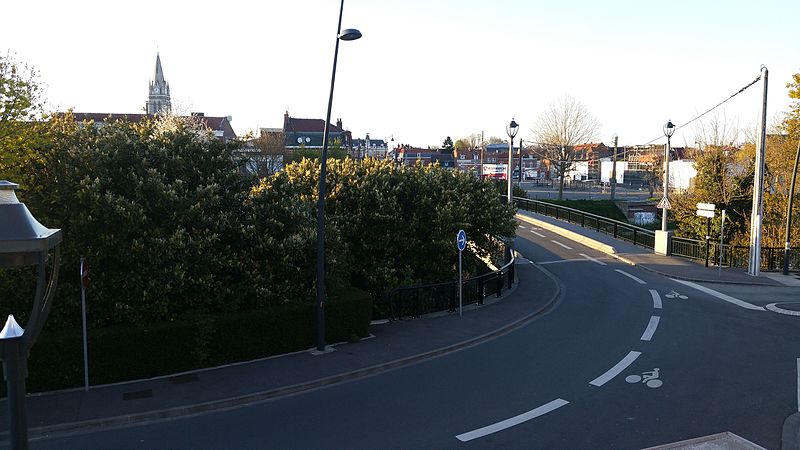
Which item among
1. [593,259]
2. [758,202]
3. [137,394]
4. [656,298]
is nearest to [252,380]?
[137,394]

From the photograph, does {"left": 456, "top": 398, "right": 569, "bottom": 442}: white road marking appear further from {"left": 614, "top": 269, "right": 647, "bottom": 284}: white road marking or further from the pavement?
{"left": 614, "top": 269, "right": 647, "bottom": 284}: white road marking

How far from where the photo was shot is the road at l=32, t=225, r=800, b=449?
804cm

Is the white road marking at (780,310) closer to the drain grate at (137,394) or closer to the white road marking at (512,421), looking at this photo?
the white road marking at (512,421)

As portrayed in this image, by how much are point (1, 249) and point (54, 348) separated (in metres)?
6.83

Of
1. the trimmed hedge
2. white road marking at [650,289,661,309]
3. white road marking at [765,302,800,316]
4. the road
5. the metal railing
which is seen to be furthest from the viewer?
the metal railing

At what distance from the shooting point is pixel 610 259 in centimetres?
2648

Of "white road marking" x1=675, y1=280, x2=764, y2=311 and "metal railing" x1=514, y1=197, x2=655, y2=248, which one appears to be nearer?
"white road marking" x1=675, y1=280, x2=764, y2=311

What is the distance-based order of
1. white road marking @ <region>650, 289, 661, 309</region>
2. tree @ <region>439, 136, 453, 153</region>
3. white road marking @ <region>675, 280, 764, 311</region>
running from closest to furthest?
white road marking @ <region>675, 280, 764, 311</region>, white road marking @ <region>650, 289, 661, 309</region>, tree @ <region>439, 136, 453, 153</region>

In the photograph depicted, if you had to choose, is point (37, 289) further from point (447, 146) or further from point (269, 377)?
point (447, 146)

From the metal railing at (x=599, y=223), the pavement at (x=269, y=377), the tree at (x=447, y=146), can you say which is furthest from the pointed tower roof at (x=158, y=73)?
the pavement at (x=269, y=377)

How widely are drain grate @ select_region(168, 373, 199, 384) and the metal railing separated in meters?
18.8

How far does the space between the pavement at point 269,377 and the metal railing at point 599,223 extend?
12812 mm

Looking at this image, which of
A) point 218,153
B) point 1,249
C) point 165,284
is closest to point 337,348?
point 165,284

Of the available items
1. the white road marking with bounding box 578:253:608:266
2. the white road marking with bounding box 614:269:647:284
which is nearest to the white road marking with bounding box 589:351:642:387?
the white road marking with bounding box 614:269:647:284
